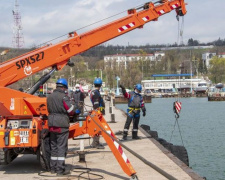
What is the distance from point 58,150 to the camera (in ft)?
32.7

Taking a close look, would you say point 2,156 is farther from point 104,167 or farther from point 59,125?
point 104,167

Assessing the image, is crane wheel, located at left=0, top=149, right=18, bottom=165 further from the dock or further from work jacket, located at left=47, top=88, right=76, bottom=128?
work jacket, located at left=47, top=88, right=76, bottom=128

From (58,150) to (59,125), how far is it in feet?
1.83

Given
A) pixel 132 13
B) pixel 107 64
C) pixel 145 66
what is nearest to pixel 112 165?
pixel 132 13

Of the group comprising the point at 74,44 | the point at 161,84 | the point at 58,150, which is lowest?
the point at 58,150

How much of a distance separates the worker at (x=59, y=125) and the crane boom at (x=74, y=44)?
2360mm

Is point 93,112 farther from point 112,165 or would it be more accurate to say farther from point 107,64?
point 107,64

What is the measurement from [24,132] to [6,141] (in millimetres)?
444

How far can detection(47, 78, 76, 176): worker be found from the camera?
9945 mm

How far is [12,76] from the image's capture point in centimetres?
1196

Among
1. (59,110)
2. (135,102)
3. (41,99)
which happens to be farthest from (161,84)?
(59,110)

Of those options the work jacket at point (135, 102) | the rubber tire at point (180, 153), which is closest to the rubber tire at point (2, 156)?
the work jacket at point (135, 102)

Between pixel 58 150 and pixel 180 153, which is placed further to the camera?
pixel 180 153

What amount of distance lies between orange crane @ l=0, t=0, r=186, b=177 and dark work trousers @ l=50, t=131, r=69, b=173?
356mm
